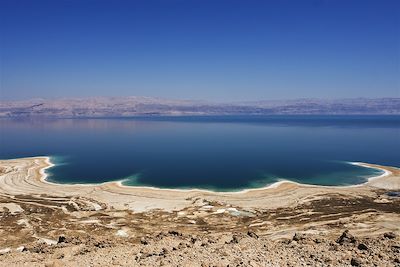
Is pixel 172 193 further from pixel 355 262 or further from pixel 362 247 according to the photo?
pixel 355 262

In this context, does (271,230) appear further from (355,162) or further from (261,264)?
(355,162)

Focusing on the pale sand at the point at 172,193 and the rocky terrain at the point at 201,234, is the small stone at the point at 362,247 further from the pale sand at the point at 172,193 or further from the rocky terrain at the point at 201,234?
the pale sand at the point at 172,193

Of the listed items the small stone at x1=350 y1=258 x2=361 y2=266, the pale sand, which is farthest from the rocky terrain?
the pale sand

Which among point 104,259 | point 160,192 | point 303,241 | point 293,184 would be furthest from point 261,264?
point 293,184

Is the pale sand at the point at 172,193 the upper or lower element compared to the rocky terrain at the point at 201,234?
lower

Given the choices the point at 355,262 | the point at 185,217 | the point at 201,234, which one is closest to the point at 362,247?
the point at 355,262

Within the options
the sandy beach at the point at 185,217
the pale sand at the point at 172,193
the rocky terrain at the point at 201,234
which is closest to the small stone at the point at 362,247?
the rocky terrain at the point at 201,234
